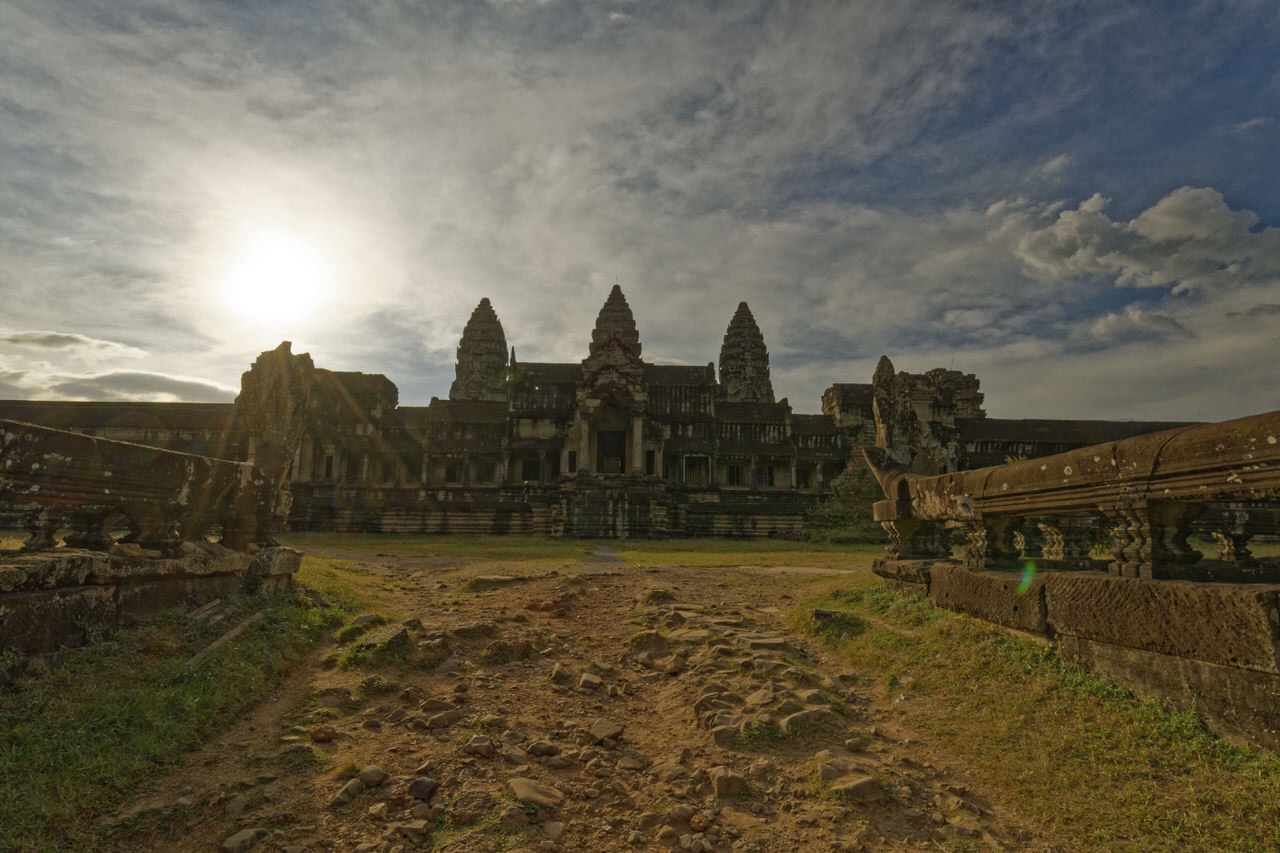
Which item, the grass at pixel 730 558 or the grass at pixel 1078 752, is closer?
the grass at pixel 1078 752

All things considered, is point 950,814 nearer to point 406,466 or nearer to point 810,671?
point 810,671

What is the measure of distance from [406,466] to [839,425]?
88.1ft

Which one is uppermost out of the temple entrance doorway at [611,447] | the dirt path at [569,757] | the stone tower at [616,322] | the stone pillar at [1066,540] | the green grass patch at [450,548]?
the stone tower at [616,322]

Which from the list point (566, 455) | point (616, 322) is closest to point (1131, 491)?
point (566, 455)

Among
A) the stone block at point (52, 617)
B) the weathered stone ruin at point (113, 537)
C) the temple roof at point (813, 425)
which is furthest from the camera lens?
the temple roof at point (813, 425)

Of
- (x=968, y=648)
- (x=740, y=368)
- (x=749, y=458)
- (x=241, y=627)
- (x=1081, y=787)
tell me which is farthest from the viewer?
(x=740, y=368)

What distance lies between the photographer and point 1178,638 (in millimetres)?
4160

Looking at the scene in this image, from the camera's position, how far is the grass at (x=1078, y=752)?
3.28 metres

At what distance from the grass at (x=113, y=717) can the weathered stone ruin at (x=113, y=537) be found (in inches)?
13.0

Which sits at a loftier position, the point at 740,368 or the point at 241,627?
the point at 740,368

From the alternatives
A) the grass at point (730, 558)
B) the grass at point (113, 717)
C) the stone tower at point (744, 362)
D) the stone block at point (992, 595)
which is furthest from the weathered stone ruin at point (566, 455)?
the grass at point (113, 717)

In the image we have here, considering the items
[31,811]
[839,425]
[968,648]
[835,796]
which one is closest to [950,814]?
[835,796]

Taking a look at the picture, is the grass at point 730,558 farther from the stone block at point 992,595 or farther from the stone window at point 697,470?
the stone window at point 697,470

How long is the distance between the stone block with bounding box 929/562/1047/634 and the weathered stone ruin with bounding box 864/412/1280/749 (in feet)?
0.04
